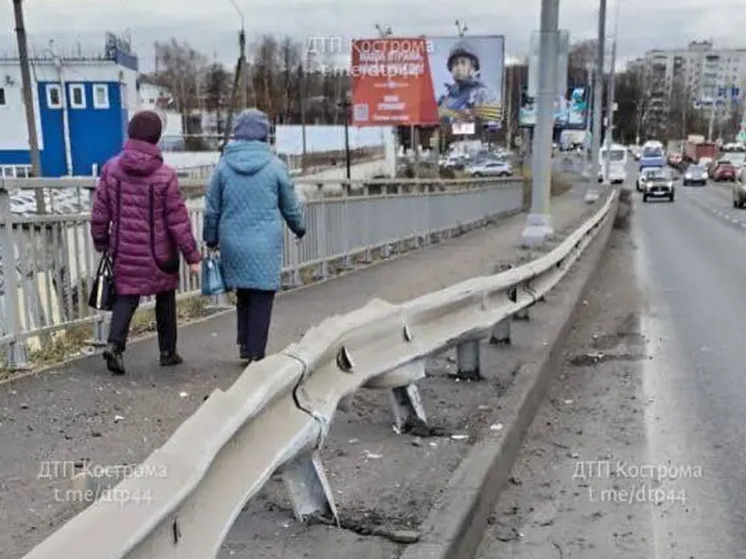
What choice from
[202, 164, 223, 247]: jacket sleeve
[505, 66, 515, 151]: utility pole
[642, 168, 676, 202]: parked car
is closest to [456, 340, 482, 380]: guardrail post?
[202, 164, 223, 247]: jacket sleeve

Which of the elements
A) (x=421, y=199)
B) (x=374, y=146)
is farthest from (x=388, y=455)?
(x=374, y=146)

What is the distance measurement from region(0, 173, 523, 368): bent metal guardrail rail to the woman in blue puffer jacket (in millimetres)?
1105

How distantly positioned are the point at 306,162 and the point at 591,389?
197 feet

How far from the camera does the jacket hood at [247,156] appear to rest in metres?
5.96

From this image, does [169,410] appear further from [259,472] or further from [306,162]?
[306,162]

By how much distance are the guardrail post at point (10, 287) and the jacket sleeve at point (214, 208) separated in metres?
1.27

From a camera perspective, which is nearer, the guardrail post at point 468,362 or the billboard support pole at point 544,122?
the guardrail post at point 468,362

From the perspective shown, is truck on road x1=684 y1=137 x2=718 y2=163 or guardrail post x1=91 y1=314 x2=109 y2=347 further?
truck on road x1=684 y1=137 x2=718 y2=163

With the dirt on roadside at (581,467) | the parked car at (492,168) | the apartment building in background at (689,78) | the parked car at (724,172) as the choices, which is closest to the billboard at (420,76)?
the dirt on roadside at (581,467)

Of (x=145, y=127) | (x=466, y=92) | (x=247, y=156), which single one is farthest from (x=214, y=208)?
(x=466, y=92)

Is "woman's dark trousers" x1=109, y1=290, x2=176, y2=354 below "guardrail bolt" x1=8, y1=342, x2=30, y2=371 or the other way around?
the other way around

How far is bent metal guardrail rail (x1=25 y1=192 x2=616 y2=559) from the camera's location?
2.10m

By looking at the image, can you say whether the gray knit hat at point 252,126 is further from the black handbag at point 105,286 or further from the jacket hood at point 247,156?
the black handbag at point 105,286

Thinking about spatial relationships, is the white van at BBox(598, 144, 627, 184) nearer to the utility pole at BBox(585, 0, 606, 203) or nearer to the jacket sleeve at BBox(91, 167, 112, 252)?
the utility pole at BBox(585, 0, 606, 203)
